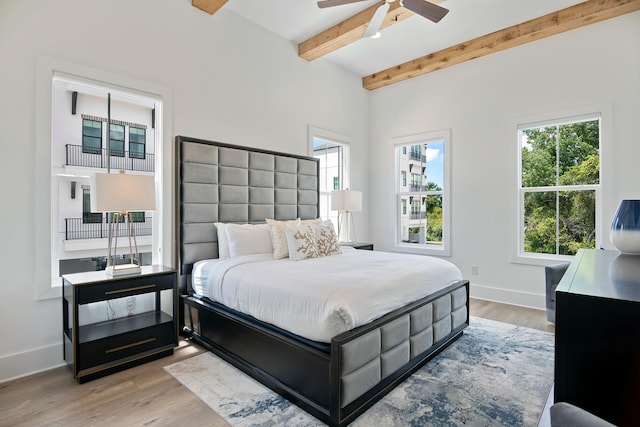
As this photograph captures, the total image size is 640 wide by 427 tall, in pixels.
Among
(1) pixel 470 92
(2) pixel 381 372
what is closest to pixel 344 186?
(1) pixel 470 92

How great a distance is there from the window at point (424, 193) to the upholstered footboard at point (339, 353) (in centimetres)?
216

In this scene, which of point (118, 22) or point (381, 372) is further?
point (118, 22)

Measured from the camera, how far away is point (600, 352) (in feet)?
2.72

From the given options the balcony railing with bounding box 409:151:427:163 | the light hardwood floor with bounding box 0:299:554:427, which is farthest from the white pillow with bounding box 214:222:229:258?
the balcony railing with bounding box 409:151:427:163

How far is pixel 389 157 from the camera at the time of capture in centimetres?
548

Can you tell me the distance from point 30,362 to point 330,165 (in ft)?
13.6

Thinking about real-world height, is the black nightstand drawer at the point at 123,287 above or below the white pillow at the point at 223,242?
below

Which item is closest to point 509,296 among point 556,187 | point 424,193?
point 556,187

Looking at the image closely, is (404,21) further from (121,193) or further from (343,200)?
(121,193)

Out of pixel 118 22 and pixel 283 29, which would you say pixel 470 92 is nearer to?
pixel 283 29

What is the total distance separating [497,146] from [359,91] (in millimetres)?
2356

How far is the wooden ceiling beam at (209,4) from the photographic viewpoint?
3.28m

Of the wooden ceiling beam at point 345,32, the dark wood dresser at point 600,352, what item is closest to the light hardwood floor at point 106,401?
the dark wood dresser at point 600,352

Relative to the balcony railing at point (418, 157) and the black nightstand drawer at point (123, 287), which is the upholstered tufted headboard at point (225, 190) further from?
the balcony railing at point (418, 157)
